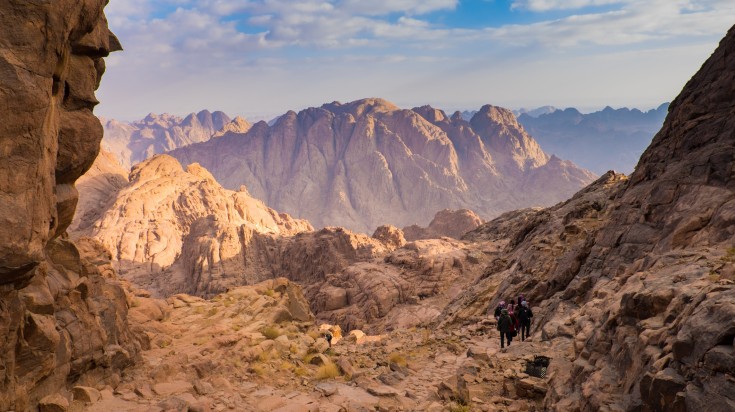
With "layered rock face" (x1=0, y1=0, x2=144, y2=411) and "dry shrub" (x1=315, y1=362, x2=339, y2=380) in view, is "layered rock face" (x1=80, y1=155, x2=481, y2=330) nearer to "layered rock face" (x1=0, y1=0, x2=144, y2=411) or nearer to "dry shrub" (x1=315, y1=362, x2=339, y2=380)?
"dry shrub" (x1=315, y1=362, x2=339, y2=380)

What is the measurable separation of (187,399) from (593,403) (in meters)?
9.84

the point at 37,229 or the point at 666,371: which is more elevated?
the point at 37,229

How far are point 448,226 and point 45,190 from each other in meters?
103

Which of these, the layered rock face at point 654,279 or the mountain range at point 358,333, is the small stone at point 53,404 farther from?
the layered rock face at point 654,279

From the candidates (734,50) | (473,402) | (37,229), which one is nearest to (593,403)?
(473,402)

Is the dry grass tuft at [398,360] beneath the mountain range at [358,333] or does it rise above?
beneath

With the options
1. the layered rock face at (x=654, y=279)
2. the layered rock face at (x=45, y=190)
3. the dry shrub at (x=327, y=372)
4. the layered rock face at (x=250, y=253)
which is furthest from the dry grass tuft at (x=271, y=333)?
the layered rock face at (x=250, y=253)

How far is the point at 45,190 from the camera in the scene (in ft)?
28.5

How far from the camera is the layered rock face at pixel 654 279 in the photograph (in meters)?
7.28

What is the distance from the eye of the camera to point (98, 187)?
95125 millimetres

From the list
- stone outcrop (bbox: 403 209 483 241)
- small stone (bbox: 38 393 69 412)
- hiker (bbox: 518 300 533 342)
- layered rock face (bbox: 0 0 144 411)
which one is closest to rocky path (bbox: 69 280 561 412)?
small stone (bbox: 38 393 69 412)

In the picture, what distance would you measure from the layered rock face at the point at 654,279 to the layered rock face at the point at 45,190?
11117mm

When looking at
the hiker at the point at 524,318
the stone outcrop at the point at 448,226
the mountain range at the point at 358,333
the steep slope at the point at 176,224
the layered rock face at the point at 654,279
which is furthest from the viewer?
the stone outcrop at the point at 448,226

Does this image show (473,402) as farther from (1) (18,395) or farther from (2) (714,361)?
(1) (18,395)
